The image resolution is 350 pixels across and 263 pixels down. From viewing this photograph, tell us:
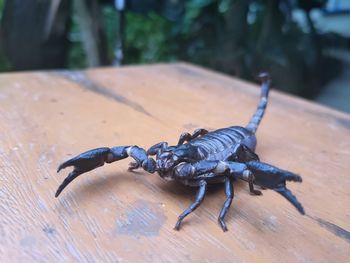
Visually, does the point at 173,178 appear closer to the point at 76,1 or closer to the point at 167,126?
the point at 167,126

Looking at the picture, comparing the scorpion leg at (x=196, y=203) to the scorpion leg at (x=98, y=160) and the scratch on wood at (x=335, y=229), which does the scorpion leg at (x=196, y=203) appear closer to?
the scorpion leg at (x=98, y=160)

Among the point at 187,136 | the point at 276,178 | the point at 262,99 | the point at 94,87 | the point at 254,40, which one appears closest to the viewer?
the point at 276,178

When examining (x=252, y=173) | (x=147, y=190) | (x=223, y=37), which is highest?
(x=252, y=173)

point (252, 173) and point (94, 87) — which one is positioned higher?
point (252, 173)

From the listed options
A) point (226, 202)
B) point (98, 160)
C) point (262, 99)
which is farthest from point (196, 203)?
point (262, 99)

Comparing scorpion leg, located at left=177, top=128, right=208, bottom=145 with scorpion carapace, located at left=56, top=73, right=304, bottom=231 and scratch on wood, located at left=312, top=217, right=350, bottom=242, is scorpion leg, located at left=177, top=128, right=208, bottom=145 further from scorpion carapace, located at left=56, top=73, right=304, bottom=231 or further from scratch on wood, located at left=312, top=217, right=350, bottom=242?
scratch on wood, located at left=312, top=217, right=350, bottom=242

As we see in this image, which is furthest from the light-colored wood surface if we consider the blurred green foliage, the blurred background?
the blurred green foliage

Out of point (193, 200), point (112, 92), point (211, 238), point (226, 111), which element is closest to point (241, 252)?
point (211, 238)

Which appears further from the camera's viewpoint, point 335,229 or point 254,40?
point 254,40

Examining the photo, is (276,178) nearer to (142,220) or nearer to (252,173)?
(252,173)
